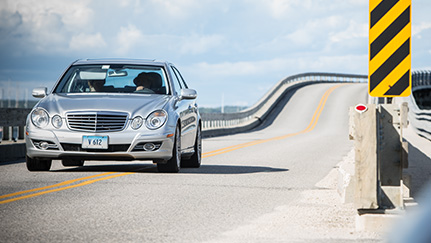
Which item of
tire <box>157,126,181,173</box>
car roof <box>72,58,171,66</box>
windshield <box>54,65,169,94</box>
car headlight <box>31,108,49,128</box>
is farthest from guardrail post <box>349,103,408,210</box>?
car roof <box>72,58,171,66</box>

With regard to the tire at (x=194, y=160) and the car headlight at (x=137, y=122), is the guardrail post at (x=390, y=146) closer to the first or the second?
the car headlight at (x=137, y=122)

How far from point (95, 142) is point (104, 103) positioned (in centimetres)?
74

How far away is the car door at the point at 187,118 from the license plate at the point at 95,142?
1.58m

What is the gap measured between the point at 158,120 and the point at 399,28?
16.0 feet

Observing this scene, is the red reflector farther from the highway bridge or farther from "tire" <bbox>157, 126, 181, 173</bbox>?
"tire" <bbox>157, 126, 181, 173</bbox>

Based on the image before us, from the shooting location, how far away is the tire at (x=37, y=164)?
35.1ft

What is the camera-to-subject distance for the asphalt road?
5652 mm

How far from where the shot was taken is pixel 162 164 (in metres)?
11.0

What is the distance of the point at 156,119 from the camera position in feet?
34.0

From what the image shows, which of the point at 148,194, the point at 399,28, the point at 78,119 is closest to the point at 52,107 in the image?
the point at 78,119

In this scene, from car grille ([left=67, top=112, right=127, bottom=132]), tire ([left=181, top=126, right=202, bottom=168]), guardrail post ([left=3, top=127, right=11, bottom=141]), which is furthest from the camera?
guardrail post ([left=3, top=127, right=11, bottom=141])

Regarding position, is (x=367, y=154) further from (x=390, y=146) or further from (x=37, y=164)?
(x=37, y=164)

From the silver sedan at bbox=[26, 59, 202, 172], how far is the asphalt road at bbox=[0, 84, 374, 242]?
0.35 m

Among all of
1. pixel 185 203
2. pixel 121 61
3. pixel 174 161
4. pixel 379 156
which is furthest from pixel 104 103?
pixel 379 156
